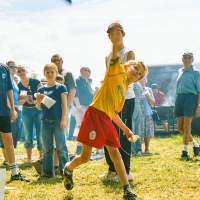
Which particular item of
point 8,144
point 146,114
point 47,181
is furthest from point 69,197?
point 146,114

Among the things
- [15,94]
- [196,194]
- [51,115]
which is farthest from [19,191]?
[15,94]

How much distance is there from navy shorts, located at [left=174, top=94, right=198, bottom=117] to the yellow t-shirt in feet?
12.0

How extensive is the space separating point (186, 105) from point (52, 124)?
10.0 ft

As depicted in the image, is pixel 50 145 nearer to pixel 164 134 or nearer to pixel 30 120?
pixel 30 120

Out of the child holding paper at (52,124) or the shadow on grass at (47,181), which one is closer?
the shadow on grass at (47,181)

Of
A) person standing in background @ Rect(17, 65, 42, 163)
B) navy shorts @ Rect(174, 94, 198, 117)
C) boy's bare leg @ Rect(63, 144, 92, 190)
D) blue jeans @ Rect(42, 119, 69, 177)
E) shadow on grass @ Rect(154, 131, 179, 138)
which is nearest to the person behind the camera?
boy's bare leg @ Rect(63, 144, 92, 190)

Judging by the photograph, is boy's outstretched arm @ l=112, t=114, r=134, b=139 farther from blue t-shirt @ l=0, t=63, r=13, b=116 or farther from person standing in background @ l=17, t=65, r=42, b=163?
person standing in background @ l=17, t=65, r=42, b=163

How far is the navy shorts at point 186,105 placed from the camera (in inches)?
295

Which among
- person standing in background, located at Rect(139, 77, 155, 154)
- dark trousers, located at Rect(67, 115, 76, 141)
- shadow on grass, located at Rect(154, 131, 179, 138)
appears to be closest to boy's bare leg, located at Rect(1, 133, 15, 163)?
person standing in background, located at Rect(139, 77, 155, 154)

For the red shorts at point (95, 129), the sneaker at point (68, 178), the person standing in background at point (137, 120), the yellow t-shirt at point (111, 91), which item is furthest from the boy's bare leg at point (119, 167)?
the person standing in background at point (137, 120)

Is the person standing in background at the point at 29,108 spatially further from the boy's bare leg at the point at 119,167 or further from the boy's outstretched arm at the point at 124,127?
the boy's bare leg at the point at 119,167

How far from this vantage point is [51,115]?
5.51m

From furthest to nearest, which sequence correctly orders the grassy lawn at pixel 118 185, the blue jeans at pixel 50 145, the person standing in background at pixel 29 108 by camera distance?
the person standing in background at pixel 29 108 → the blue jeans at pixel 50 145 → the grassy lawn at pixel 118 185

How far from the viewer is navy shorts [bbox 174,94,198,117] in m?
7.49
